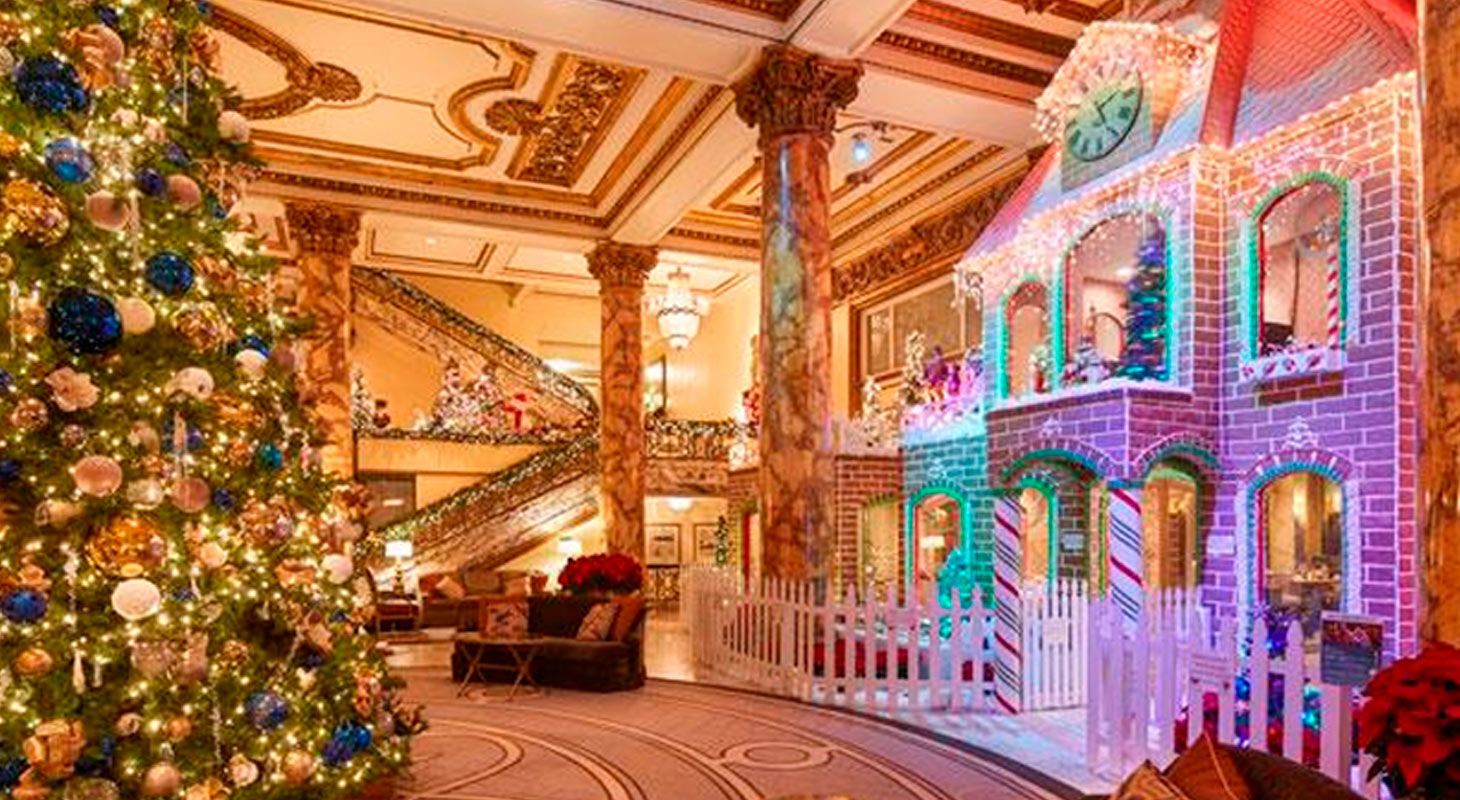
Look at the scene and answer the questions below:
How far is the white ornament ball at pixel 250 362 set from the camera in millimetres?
3357

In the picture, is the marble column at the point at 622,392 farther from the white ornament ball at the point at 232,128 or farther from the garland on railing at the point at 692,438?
the white ornament ball at the point at 232,128

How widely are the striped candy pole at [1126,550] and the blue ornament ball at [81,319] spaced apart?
6.85m

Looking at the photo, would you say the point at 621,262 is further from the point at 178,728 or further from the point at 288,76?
the point at 178,728

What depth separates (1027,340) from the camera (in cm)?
1112

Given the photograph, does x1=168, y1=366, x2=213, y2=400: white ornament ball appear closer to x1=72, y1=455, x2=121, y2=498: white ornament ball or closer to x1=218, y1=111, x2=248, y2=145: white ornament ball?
x1=72, y1=455, x2=121, y2=498: white ornament ball

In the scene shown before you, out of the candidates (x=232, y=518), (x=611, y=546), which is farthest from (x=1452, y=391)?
(x=611, y=546)

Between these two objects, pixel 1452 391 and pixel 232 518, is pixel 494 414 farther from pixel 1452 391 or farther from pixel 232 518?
pixel 1452 391

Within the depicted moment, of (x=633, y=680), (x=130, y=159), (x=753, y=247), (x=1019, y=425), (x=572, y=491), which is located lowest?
(x=633, y=680)

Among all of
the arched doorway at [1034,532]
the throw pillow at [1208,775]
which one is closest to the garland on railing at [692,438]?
the arched doorway at [1034,532]

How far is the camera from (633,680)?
27.6 ft

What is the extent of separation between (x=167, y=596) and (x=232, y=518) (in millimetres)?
337

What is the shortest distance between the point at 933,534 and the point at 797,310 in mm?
5444

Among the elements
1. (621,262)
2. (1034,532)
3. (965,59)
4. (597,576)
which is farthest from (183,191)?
(621,262)

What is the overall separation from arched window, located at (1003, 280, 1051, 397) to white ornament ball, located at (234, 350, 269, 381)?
25.5 feet
